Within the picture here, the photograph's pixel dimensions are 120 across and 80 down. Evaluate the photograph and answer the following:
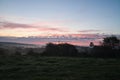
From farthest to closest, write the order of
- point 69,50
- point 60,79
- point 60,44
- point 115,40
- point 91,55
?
point 115,40, point 60,44, point 69,50, point 91,55, point 60,79

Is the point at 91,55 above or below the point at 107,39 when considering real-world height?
below

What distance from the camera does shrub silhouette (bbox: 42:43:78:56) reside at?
44.9 meters

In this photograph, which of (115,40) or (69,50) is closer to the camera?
(69,50)

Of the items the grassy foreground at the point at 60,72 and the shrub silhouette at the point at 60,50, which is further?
the shrub silhouette at the point at 60,50

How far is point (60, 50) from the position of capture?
152 ft

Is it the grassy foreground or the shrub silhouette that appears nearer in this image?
the grassy foreground

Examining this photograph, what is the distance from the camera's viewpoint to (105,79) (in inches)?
484

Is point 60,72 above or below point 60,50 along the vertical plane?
below

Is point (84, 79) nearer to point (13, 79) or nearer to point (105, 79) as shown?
point (105, 79)

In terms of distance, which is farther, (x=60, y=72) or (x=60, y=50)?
(x=60, y=50)

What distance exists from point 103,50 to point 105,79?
31.5 m

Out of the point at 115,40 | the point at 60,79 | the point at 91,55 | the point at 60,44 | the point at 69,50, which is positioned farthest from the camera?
the point at 115,40

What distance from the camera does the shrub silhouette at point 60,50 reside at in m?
44.9

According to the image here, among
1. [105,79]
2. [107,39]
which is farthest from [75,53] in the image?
[105,79]
